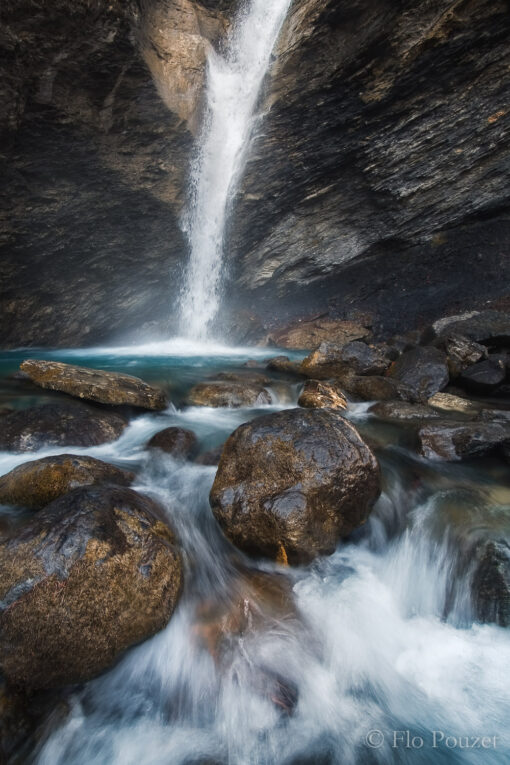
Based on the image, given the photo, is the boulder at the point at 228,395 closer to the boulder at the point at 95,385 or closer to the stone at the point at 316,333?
the boulder at the point at 95,385

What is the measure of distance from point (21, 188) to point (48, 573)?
8595mm

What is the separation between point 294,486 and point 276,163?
34.3ft

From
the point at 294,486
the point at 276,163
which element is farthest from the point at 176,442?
the point at 276,163

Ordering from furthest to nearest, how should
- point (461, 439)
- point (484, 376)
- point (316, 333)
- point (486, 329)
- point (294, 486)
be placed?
point (316, 333) < point (486, 329) < point (484, 376) < point (461, 439) < point (294, 486)

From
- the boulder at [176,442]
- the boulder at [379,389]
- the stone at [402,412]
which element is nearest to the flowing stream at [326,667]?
the boulder at [176,442]

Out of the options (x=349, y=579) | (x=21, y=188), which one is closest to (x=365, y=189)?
(x=21, y=188)

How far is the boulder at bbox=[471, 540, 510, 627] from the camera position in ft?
8.85

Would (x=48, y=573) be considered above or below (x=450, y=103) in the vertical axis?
below

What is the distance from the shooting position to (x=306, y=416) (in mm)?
3527

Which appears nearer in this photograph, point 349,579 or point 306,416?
point 349,579

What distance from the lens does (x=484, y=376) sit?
22.4 ft

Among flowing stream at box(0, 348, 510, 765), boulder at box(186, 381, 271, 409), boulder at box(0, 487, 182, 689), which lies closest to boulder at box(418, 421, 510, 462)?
flowing stream at box(0, 348, 510, 765)

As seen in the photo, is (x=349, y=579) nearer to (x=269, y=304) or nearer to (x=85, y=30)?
(x=85, y=30)

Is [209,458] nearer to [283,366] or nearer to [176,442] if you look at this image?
[176,442]
